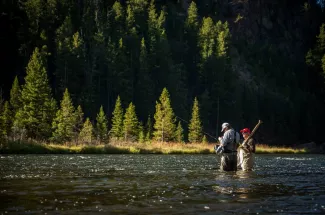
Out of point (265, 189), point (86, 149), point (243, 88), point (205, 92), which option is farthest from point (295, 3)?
point (265, 189)

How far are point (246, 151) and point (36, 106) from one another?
45.8 metres

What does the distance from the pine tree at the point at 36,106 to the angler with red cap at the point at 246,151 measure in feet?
143

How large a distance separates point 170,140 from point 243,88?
5168 centimetres

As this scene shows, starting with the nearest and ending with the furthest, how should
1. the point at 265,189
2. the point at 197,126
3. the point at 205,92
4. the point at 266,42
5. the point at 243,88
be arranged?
the point at 265,189, the point at 197,126, the point at 205,92, the point at 243,88, the point at 266,42

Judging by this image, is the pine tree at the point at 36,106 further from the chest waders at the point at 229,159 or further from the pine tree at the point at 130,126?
the chest waders at the point at 229,159

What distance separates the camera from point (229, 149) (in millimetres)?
21188

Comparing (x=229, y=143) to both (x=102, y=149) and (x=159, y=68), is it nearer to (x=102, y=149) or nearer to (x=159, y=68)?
(x=102, y=149)

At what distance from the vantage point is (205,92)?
363 ft

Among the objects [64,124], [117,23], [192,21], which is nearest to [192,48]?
[192,21]

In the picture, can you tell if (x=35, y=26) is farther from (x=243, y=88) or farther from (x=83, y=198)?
(x=83, y=198)

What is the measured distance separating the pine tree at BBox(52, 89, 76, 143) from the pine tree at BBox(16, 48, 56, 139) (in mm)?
1255

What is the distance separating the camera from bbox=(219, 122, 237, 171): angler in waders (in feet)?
69.4

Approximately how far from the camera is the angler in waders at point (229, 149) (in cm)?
2116

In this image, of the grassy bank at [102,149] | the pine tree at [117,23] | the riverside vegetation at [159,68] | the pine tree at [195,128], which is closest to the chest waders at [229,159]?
the grassy bank at [102,149]
